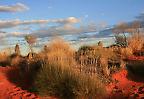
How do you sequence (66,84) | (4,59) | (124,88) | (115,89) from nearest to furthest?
1. (66,84)
2. (115,89)
3. (124,88)
4. (4,59)

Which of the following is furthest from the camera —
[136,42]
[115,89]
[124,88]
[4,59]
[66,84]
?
[136,42]

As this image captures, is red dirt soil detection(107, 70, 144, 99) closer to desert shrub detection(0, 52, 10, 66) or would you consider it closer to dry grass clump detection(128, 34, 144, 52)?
dry grass clump detection(128, 34, 144, 52)

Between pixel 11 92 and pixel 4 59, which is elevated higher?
pixel 4 59

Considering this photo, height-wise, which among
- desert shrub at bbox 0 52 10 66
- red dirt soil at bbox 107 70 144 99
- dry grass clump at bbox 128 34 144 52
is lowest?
red dirt soil at bbox 107 70 144 99

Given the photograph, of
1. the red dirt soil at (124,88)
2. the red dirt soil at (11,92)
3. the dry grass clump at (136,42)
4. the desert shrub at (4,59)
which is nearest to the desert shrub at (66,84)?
the red dirt soil at (11,92)

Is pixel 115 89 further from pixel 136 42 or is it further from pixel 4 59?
pixel 4 59

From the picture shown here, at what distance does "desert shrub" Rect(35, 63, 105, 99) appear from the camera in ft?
40.6

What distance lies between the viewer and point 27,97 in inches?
515

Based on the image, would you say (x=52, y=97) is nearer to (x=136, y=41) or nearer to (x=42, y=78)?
(x=42, y=78)

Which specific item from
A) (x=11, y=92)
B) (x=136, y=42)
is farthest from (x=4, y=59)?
(x=11, y=92)

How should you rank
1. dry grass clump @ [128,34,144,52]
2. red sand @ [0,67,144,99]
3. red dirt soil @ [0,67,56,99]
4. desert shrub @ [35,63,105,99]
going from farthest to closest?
1. dry grass clump @ [128,34,144,52]
2. red dirt soil @ [0,67,56,99]
3. red sand @ [0,67,144,99]
4. desert shrub @ [35,63,105,99]

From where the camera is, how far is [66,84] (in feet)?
42.9

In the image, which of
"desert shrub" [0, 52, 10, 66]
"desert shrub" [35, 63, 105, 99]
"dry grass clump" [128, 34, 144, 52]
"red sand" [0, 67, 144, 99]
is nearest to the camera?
"desert shrub" [35, 63, 105, 99]

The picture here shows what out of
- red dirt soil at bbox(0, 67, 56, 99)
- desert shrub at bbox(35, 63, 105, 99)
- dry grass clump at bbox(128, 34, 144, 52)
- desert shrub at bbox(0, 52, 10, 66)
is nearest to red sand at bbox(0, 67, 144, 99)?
red dirt soil at bbox(0, 67, 56, 99)
